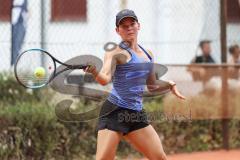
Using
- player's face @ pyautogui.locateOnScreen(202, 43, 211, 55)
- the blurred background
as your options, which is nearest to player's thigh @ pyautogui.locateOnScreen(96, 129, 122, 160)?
the blurred background

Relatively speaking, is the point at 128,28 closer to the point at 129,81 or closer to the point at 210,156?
the point at 129,81

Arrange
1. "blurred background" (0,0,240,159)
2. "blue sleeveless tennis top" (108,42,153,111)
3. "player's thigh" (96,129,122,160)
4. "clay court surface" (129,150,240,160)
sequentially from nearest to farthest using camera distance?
"player's thigh" (96,129,122,160)
"blue sleeveless tennis top" (108,42,153,111)
"blurred background" (0,0,240,159)
"clay court surface" (129,150,240,160)

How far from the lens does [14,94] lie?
8.87 meters

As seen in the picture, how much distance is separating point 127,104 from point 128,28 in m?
0.67

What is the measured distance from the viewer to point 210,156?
30.4ft

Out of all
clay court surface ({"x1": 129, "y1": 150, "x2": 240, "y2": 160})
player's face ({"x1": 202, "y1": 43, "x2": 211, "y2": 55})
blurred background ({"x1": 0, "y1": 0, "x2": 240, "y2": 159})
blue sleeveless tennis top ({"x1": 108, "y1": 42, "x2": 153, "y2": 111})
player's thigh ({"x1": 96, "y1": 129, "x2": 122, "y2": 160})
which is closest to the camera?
player's thigh ({"x1": 96, "y1": 129, "x2": 122, "y2": 160})

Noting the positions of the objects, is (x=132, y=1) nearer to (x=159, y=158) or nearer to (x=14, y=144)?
(x=14, y=144)

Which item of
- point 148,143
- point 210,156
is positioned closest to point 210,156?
point 210,156

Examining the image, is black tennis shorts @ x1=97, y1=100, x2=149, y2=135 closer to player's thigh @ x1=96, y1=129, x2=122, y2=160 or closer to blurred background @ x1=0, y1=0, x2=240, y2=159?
player's thigh @ x1=96, y1=129, x2=122, y2=160

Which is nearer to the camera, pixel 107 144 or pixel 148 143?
pixel 107 144

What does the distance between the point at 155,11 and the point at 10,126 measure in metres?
4.05

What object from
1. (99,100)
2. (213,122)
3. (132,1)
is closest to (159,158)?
(99,100)

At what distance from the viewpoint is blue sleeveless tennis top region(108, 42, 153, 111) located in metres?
5.53

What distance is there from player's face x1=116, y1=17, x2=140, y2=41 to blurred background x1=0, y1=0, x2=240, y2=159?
3.07 metres
